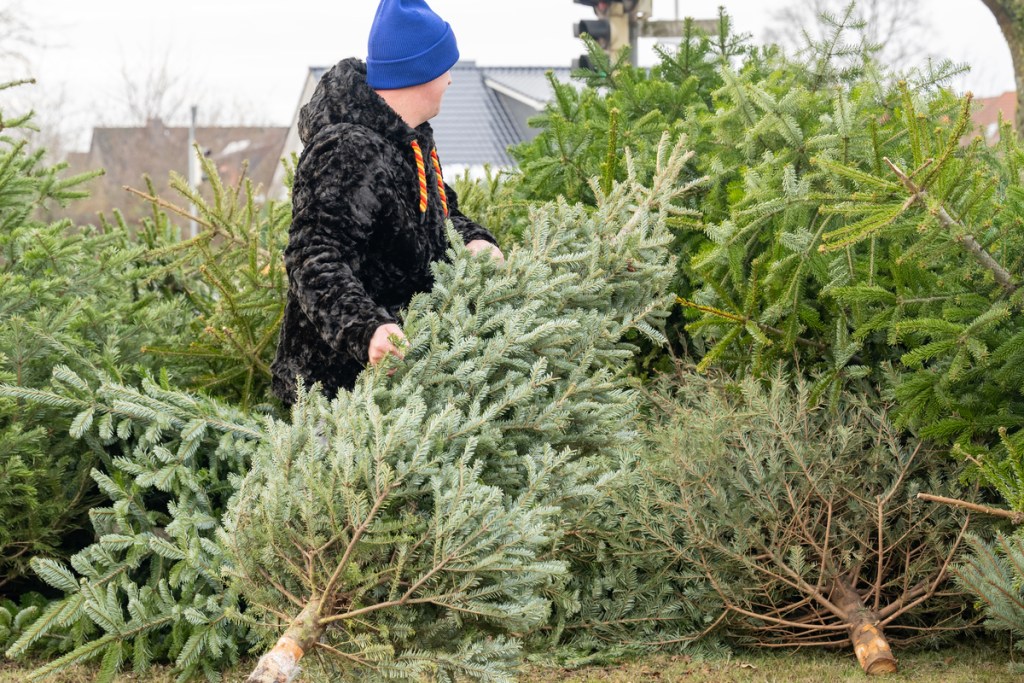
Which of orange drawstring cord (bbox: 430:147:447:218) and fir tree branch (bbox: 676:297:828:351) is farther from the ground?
orange drawstring cord (bbox: 430:147:447:218)

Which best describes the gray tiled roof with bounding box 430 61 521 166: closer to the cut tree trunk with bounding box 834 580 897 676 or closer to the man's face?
the man's face

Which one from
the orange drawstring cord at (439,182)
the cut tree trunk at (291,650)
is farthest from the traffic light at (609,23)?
the cut tree trunk at (291,650)

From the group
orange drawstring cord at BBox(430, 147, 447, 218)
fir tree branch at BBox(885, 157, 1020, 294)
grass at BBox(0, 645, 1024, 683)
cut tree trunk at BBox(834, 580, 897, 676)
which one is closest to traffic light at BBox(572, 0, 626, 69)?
orange drawstring cord at BBox(430, 147, 447, 218)

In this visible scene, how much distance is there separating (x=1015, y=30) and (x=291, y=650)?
28.9 ft

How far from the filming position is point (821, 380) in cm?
450

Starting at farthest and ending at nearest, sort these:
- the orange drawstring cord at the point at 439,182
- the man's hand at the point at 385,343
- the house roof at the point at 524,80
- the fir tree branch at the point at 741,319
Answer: the house roof at the point at 524,80
the fir tree branch at the point at 741,319
the orange drawstring cord at the point at 439,182
the man's hand at the point at 385,343

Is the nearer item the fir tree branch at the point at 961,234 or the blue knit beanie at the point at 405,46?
the fir tree branch at the point at 961,234

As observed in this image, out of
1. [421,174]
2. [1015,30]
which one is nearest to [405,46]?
[421,174]

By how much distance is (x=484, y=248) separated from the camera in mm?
3840

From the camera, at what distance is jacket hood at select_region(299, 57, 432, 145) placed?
3662 mm

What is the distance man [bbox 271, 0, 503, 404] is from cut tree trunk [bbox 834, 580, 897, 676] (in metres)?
1.88

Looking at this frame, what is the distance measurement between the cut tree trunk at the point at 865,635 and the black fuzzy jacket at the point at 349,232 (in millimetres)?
1980

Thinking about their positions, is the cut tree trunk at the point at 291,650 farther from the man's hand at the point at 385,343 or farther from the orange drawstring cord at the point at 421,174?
the orange drawstring cord at the point at 421,174

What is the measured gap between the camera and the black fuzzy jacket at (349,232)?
3.36m
